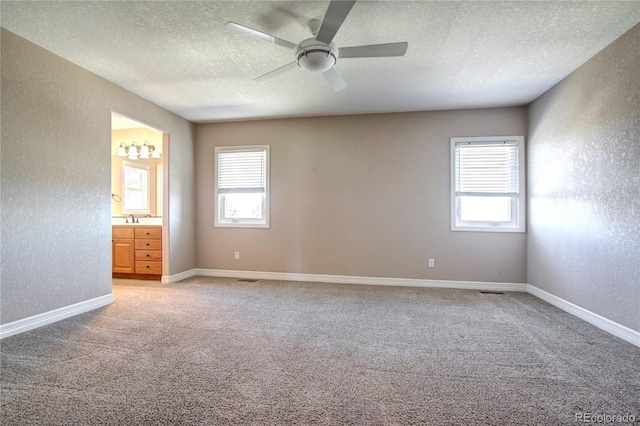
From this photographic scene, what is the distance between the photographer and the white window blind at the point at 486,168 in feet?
13.8

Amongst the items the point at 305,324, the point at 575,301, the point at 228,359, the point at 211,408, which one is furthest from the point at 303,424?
the point at 575,301

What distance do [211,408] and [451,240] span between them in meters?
3.77

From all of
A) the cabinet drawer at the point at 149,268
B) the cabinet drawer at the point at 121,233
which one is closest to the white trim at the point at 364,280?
the cabinet drawer at the point at 149,268

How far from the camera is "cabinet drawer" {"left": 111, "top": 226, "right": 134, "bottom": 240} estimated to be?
473 cm

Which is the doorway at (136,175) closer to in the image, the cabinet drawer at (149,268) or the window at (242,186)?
the cabinet drawer at (149,268)

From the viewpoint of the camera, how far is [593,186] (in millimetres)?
2902

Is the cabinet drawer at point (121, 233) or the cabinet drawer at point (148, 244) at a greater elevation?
the cabinet drawer at point (121, 233)

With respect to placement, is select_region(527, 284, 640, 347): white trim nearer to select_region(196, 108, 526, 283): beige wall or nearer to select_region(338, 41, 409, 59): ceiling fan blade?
→ select_region(196, 108, 526, 283): beige wall

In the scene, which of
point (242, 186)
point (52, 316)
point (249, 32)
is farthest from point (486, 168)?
point (52, 316)

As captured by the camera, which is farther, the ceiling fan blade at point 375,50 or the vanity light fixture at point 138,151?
the vanity light fixture at point 138,151

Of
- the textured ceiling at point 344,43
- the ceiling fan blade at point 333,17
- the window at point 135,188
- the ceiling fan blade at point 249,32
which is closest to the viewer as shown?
the ceiling fan blade at point 333,17

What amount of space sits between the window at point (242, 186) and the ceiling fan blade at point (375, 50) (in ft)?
9.03

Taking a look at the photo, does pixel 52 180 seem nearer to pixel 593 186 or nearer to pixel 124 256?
pixel 124 256

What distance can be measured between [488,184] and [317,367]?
11.9 feet
